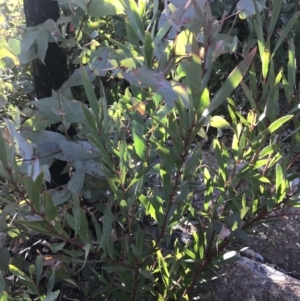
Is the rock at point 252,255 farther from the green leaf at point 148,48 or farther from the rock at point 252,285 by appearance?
the green leaf at point 148,48

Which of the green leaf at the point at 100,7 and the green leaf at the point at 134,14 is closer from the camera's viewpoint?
the green leaf at the point at 134,14

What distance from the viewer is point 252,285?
106cm

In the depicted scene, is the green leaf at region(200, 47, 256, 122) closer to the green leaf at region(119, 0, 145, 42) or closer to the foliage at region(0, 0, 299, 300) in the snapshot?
the foliage at region(0, 0, 299, 300)

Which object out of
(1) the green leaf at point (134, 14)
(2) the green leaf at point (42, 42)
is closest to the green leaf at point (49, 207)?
(1) the green leaf at point (134, 14)

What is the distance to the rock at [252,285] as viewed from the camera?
1.04m

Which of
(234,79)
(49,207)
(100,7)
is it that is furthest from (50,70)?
(234,79)

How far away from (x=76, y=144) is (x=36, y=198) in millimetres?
239

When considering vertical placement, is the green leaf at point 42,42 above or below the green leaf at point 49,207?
above

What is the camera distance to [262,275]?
1087 millimetres

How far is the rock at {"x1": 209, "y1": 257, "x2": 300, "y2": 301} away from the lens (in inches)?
41.1

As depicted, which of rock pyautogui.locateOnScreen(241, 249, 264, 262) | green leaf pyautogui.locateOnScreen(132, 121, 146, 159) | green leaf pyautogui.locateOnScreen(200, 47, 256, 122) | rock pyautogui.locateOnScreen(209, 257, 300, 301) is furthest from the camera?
rock pyautogui.locateOnScreen(241, 249, 264, 262)

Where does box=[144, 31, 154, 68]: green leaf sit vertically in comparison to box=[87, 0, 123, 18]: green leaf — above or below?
below

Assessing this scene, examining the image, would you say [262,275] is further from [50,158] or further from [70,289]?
[50,158]

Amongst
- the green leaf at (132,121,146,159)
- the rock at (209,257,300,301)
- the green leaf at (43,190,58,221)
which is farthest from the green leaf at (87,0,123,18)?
the rock at (209,257,300,301)
